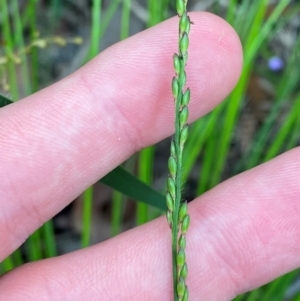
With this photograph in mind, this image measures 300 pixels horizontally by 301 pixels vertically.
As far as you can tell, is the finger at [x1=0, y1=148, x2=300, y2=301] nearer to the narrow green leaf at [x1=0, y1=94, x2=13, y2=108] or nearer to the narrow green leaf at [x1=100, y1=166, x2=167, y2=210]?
the narrow green leaf at [x1=100, y1=166, x2=167, y2=210]

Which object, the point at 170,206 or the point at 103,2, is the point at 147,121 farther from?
the point at 103,2

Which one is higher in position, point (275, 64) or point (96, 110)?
point (275, 64)

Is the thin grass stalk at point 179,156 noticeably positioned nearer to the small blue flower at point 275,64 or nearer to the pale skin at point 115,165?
the pale skin at point 115,165

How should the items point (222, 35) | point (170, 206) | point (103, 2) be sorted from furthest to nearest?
1. point (103, 2)
2. point (222, 35)
3. point (170, 206)

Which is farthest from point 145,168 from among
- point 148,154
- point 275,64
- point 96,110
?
point 275,64

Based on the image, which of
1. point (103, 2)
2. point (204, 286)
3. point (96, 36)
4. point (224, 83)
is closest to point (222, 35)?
point (224, 83)

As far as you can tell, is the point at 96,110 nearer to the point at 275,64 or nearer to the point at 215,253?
the point at 215,253
